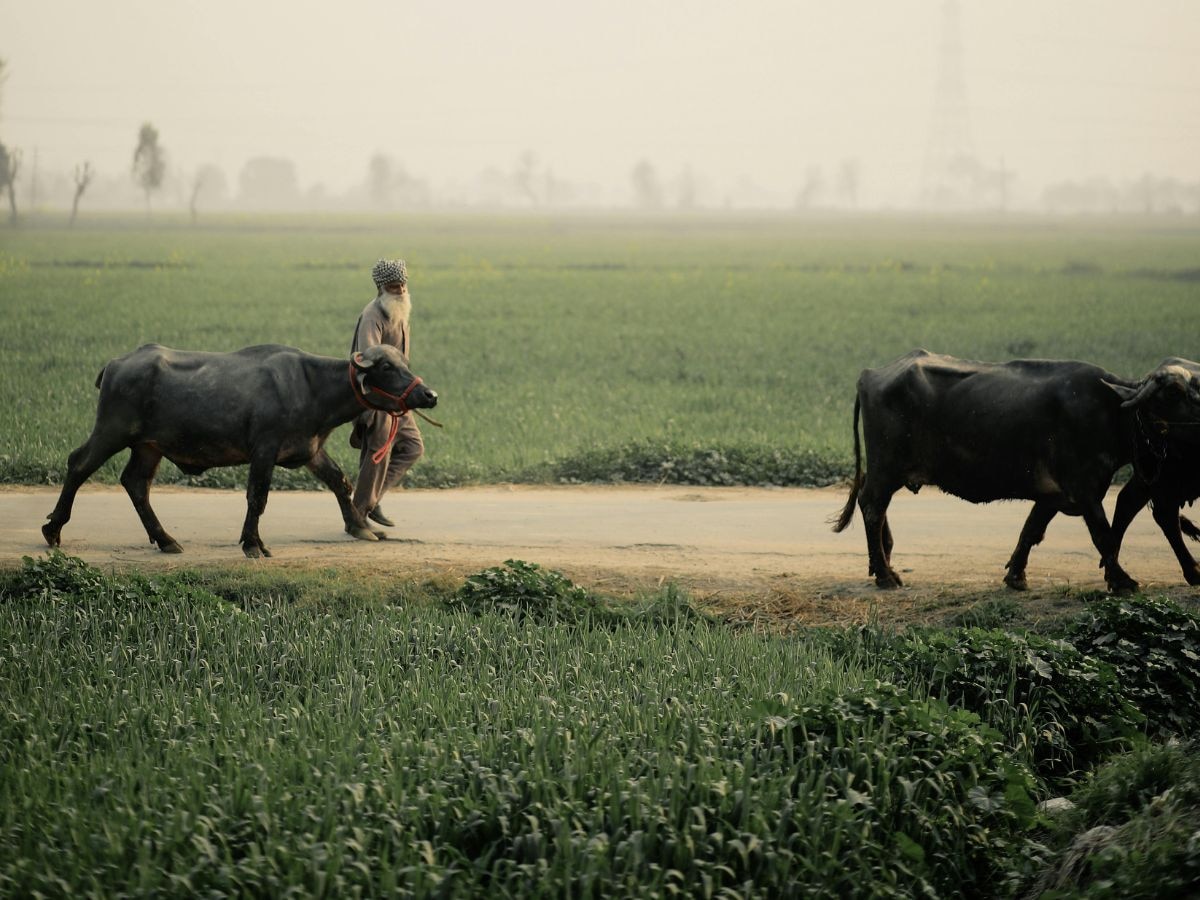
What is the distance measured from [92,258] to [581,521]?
3404 centimetres

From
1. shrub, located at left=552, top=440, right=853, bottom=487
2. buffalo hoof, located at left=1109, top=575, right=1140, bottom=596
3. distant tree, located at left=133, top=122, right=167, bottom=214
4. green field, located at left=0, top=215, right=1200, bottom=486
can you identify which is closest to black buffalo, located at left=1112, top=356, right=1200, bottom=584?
buffalo hoof, located at left=1109, top=575, right=1140, bottom=596

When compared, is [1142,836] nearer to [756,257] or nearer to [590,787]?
[590,787]

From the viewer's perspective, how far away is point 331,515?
464 inches

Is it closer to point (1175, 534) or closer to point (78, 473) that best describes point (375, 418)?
point (78, 473)

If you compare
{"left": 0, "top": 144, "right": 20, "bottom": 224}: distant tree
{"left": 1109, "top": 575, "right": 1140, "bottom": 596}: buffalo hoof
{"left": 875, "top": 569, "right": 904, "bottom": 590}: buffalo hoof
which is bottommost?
{"left": 875, "top": 569, "right": 904, "bottom": 590}: buffalo hoof

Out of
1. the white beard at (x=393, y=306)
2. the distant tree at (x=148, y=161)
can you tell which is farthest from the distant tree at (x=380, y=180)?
the white beard at (x=393, y=306)

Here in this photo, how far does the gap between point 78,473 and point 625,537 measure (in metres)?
3.92

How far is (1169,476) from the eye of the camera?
8820 millimetres

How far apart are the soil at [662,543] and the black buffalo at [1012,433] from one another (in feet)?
1.55

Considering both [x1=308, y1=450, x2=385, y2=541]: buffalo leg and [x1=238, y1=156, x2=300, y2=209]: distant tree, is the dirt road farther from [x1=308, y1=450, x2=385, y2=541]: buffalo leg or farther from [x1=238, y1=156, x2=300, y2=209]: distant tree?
[x1=238, y1=156, x2=300, y2=209]: distant tree

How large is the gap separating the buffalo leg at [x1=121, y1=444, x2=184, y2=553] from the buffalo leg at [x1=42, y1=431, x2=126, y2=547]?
0.18 metres

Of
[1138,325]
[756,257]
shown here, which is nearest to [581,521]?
[1138,325]

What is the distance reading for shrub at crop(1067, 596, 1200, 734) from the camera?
727 centimetres

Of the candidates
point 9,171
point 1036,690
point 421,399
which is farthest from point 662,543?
point 9,171
